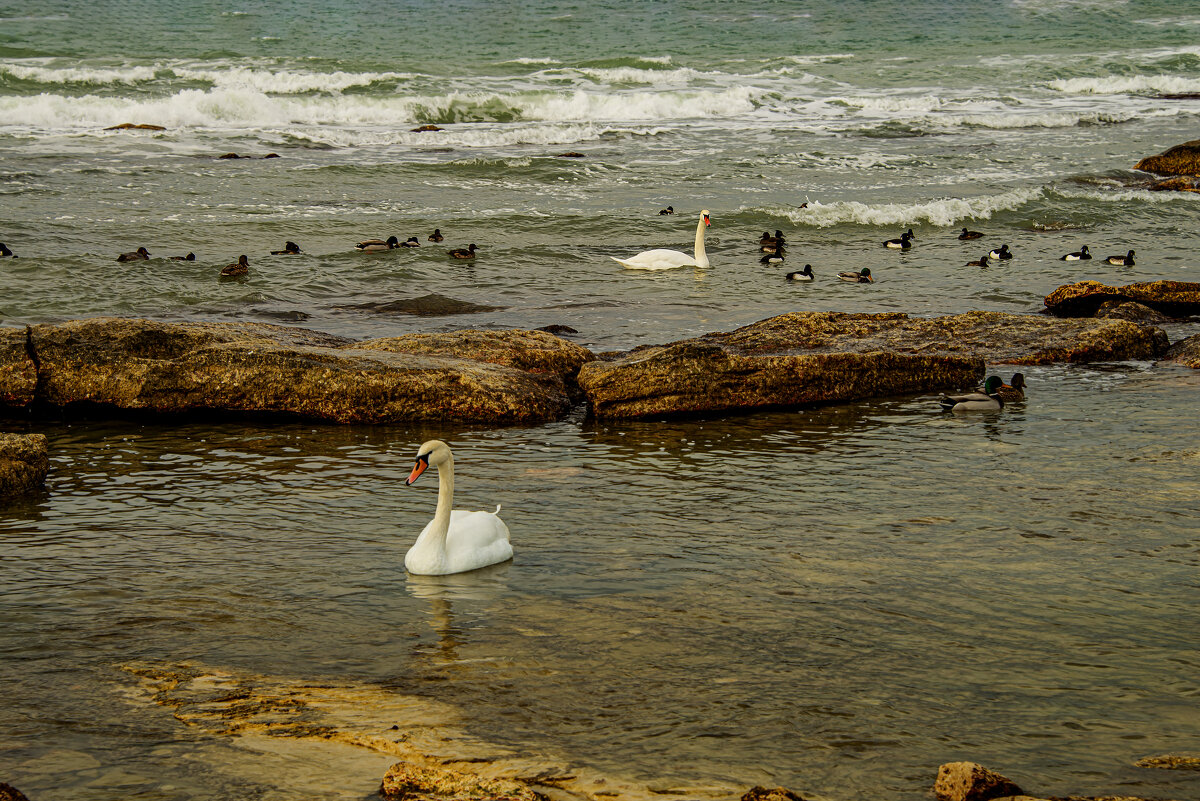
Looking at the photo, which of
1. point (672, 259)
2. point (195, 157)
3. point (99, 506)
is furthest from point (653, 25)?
point (99, 506)

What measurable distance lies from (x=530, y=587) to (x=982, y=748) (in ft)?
8.77

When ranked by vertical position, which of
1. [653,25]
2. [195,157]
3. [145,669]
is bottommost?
[145,669]

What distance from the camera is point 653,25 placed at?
5400 centimetres

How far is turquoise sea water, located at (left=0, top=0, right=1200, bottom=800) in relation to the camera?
4918 millimetres

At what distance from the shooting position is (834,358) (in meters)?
10.8

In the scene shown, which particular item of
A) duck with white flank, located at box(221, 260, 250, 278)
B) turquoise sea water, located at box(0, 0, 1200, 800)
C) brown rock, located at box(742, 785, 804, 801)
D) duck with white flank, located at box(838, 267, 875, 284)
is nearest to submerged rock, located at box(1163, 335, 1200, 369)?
turquoise sea water, located at box(0, 0, 1200, 800)

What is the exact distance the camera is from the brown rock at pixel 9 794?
13.0 feet

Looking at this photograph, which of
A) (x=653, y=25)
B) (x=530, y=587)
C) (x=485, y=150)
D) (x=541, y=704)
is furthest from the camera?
(x=653, y=25)

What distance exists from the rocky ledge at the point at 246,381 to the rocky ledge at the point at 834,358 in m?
0.87

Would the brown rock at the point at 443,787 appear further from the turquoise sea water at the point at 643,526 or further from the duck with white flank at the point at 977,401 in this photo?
the duck with white flank at the point at 977,401

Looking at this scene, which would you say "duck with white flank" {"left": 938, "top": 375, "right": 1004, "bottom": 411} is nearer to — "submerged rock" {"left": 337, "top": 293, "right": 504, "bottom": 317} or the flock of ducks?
"submerged rock" {"left": 337, "top": 293, "right": 504, "bottom": 317}

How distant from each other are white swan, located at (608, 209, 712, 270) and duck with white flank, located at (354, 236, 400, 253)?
11.5ft

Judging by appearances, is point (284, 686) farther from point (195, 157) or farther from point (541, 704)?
point (195, 157)

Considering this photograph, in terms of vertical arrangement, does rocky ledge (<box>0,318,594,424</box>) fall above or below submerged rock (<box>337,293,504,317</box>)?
below
